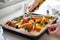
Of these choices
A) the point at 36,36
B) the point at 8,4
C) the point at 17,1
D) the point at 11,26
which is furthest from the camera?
the point at 17,1

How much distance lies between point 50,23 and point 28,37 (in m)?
0.23

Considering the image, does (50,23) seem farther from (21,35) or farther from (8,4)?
(8,4)

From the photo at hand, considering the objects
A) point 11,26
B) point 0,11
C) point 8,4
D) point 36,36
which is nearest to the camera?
point 36,36

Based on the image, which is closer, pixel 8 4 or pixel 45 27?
pixel 45 27

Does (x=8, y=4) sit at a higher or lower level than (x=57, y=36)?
higher

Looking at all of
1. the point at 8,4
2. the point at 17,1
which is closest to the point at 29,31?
the point at 8,4

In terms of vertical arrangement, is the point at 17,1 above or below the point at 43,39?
above

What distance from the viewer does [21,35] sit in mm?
786

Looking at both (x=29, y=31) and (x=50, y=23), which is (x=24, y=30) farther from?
(x=50, y=23)

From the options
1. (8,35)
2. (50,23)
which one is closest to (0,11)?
(8,35)

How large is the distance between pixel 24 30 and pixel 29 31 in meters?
0.04

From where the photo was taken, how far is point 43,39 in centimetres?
78

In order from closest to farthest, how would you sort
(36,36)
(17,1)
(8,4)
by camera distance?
(36,36) → (8,4) → (17,1)

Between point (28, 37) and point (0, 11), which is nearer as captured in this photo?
point (28, 37)
